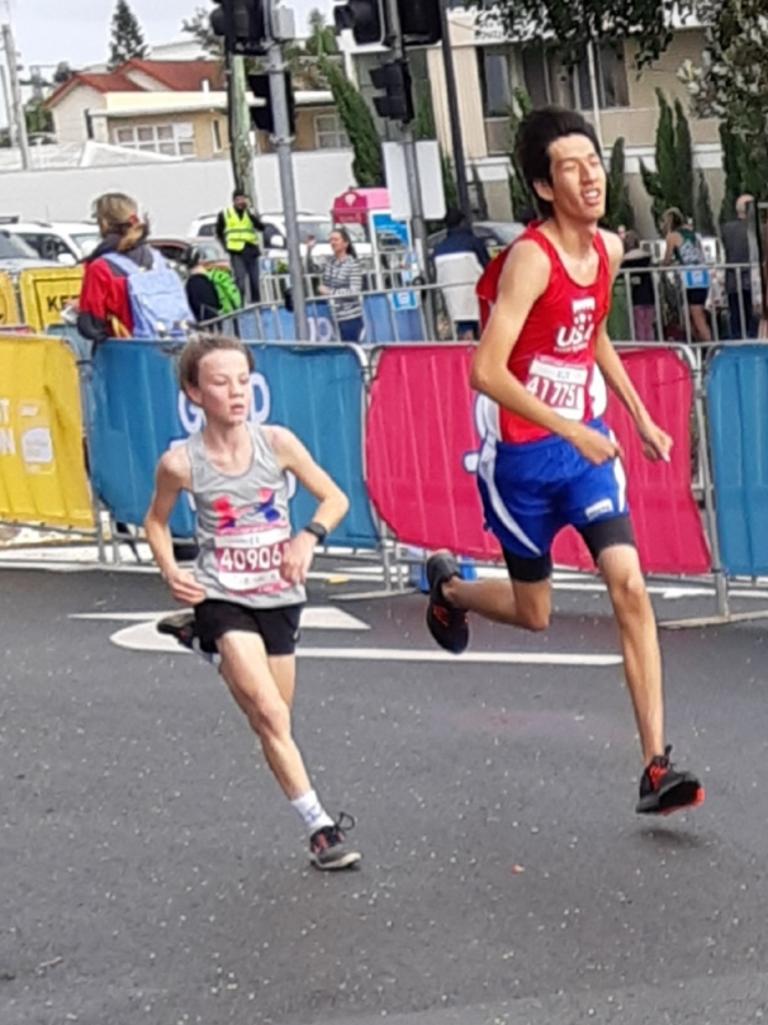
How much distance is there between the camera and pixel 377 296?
21703 mm

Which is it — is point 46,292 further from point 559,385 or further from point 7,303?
point 559,385

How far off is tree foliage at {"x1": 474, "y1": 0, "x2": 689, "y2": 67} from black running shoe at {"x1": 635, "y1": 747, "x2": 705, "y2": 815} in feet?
53.9

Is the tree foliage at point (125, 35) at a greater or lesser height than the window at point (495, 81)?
greater

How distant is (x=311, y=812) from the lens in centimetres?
651

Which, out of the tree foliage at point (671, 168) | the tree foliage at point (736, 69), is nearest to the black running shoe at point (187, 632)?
the tree foliage at point (736, 69)

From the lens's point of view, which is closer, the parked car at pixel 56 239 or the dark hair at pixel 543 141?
the dark hair at pixel 543 141

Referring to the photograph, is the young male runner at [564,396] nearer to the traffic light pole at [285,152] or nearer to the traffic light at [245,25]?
the traffic light pole at [285,152]

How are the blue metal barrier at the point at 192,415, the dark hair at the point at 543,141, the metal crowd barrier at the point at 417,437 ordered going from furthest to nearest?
1. the blue metal barrier at the point at 192,415
2. the metal crowd barrier at the point at 417,437
3. the dark hair at the point at 543,141

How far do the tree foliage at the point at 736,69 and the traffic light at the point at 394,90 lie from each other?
4.81 m

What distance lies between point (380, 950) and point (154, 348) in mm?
7080

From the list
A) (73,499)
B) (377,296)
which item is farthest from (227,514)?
(377,296)

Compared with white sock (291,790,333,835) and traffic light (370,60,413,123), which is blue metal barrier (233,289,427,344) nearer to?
traffic light (370,60,413,123)

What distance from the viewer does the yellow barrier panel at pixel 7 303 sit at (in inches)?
988

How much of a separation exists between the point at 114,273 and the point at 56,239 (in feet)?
94.2
